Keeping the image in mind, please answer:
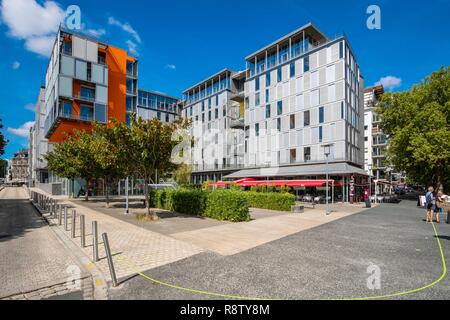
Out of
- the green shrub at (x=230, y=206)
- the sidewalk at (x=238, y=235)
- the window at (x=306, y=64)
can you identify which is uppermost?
the window at (x=306, y=64)

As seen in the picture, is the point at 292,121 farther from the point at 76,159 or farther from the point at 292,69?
the point at 76,159

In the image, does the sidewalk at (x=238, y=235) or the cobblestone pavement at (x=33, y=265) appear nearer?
the cobblestone pavement at (x=33, y=265)

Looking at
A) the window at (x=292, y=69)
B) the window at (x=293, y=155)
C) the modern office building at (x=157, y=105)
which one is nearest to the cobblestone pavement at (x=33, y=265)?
the window at (x=293, y=155)

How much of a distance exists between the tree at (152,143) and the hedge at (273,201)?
666 cm

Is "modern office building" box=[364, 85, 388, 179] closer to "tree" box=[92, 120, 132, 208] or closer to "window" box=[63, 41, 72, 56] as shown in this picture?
"window" box=[63, 41, 72, 56]

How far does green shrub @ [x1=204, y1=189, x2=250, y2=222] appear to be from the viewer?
13.3m

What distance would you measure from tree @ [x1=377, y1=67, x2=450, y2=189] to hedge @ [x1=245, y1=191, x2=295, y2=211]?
662 inches

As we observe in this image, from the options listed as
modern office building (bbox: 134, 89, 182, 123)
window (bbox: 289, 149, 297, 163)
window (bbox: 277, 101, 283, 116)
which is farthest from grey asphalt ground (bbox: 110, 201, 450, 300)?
modern office building (bbox: 134, 89, 182, 123)

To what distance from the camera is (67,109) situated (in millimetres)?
38344

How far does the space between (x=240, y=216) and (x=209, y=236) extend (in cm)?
405

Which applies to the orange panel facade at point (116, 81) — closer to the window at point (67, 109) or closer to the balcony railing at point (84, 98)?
the balcony railing at point (84, 98)

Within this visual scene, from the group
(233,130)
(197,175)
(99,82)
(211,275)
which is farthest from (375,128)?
(211,275)

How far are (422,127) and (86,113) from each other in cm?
4408

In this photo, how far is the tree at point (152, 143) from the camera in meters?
12.6
